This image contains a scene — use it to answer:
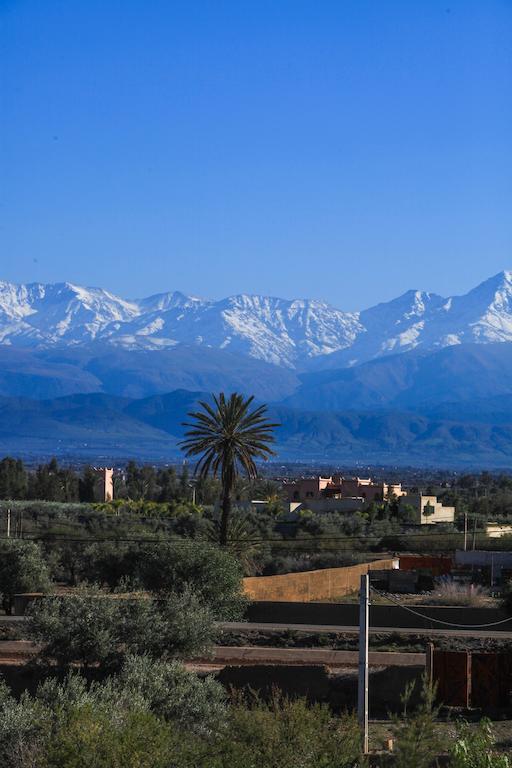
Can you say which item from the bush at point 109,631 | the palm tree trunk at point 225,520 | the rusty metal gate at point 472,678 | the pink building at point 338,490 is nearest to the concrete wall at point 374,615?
the rusty metal gate at point 472,678

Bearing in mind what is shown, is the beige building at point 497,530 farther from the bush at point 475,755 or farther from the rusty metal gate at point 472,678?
the bush at point 475,755

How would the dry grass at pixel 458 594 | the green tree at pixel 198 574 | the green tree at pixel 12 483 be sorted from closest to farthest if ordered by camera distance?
the green tree at pixel 198 574 → the dry grass at pixel 458 594 → the green tree at pixel 12 483

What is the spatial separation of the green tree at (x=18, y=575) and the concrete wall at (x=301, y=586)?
22.2 feet

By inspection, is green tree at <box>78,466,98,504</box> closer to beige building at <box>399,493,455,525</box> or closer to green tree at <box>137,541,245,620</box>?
beige building at <box>399,493,455,525</box>

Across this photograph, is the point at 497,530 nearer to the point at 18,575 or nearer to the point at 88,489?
the point at 18,575

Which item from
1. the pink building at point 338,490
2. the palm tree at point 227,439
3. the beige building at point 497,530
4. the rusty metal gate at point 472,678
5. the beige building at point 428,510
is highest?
the palm tree at point 227,439

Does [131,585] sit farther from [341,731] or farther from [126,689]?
[341,731]

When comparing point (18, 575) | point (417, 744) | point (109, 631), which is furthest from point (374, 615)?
point (417, 744)

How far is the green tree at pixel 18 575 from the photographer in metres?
44.7

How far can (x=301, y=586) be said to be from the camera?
45531mm

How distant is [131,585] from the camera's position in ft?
144

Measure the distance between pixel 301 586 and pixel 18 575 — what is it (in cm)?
912

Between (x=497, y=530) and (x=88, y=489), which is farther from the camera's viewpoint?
(x=88, y=489)

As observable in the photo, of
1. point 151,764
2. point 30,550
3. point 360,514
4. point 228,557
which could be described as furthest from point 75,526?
point 151,764
